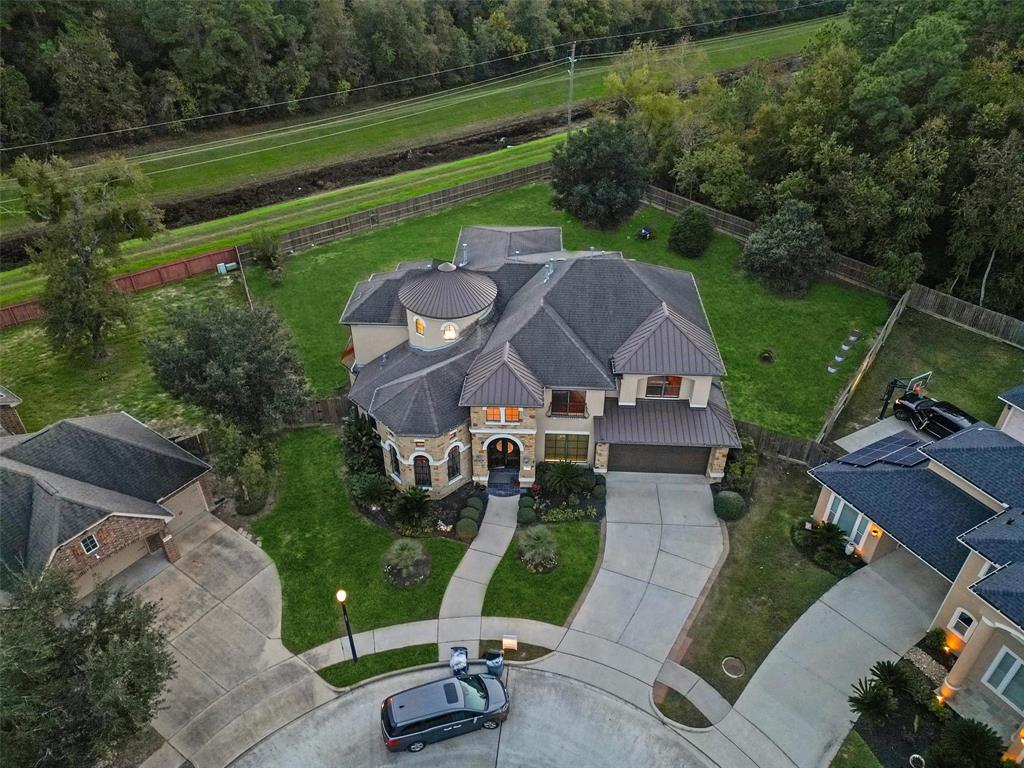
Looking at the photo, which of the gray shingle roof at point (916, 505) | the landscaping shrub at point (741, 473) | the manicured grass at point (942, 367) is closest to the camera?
the gray shingle roof at point (916, 505)

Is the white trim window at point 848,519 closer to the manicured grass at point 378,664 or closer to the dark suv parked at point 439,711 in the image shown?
the dark suv parked at point 439,711

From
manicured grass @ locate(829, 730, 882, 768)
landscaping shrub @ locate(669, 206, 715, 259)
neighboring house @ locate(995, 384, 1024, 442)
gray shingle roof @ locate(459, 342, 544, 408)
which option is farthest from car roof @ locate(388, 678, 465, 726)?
landscaping shrub @ locate(669, 206, 715, 259)

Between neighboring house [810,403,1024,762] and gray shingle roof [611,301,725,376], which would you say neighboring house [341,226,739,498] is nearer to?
Result: gray shingle roof [611,301,725,376]

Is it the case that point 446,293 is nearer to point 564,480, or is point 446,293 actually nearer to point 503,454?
point 503,454

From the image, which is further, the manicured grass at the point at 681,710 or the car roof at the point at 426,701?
the manicured grass at the point at 681,710

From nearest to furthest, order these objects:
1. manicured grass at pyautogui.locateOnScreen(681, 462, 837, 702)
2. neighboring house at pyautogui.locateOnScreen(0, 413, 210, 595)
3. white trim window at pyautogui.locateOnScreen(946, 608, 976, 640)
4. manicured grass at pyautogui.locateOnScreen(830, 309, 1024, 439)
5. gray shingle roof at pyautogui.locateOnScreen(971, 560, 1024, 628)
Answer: gray shingle roof at pyautogui.locateOnScreen(971, 560, 1024, 628) → white trim window at pyautogui.locateOnScreen(946, 608, 976, 640) → neighboring house at pyautogui.locateOnScreen(0, 413, 210, 595) → manicured grass at pyautogui.locateOnScreen(681, 462, 837, 702) → manicured grass at pyautogui.locateOnScreen(830, 309, 1024, 439)

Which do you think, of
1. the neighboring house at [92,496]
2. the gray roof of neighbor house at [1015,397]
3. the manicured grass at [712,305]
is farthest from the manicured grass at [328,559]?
the gray roof of neighbor house at [1015,397]

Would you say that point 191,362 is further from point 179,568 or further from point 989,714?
point 989,714
